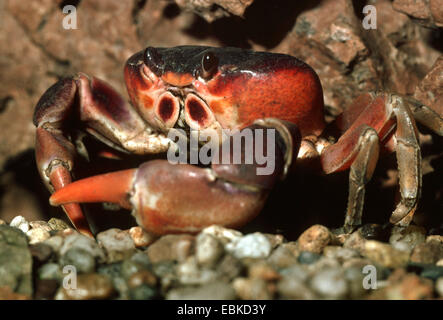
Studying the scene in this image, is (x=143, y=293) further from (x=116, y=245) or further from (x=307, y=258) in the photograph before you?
(x=307, y=258)

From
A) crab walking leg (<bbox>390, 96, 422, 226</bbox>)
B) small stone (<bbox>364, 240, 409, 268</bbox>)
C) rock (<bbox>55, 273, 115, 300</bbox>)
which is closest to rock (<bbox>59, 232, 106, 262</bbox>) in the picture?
rock (<bbox>55, 273, 115, 300</bbox>)

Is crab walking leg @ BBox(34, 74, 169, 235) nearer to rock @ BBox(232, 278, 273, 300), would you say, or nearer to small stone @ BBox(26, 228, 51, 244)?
small stone @ BBox(26, 228, 51, 244)

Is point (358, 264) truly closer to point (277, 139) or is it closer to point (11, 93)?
point (277, 139)

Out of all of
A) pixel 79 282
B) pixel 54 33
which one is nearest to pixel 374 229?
pixel 79 282

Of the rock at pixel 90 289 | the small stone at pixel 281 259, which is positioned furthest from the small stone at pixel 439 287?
the rock at pixel 90 289

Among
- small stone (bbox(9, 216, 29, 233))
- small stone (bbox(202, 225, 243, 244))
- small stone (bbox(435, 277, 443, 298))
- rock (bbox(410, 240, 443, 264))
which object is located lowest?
rock (bbox(410, 240, 443, 264))
